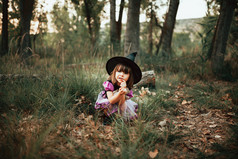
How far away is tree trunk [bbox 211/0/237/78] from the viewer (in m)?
5.45

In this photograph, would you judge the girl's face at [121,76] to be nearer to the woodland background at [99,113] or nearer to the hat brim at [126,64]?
the hat brim at [126,64]

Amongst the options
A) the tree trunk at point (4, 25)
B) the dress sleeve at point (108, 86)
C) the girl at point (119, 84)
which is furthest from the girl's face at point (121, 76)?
the tree trunk at point (4, 25)

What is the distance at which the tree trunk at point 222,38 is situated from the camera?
5.45 meters

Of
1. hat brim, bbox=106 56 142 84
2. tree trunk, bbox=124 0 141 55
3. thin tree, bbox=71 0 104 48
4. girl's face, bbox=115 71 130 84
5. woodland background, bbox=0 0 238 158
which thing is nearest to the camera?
woodland background, bbox=0 0 238 158

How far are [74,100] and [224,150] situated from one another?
2.45m

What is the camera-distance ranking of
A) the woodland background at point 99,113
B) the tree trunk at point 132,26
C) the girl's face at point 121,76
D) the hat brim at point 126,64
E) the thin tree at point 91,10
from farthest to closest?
1. the thin tree at point 91,10
2. the tree trunk at point 132,26
3. the hat brim at point 126,64
4. the girl's face at point 121,76
5. the woodland background at point 99,113

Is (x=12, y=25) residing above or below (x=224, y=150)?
above

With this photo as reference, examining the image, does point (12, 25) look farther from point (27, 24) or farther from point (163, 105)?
point (163, 105)

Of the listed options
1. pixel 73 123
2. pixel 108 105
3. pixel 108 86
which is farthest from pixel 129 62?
pixel 73 123

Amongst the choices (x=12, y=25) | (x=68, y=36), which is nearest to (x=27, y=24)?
(x=12, y=25)

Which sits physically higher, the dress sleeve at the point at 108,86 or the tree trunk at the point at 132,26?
the tree trunk at the point at 132,26

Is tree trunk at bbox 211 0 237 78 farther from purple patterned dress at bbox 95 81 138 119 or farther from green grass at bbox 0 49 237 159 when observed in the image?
purple patterned dress at bbox 95 81 138 119

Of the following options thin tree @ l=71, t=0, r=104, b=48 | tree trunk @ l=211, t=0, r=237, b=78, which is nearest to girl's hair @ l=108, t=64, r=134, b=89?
tree trunk @ l=211, t=0, r=237, b=78

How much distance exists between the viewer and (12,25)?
32.1ft
